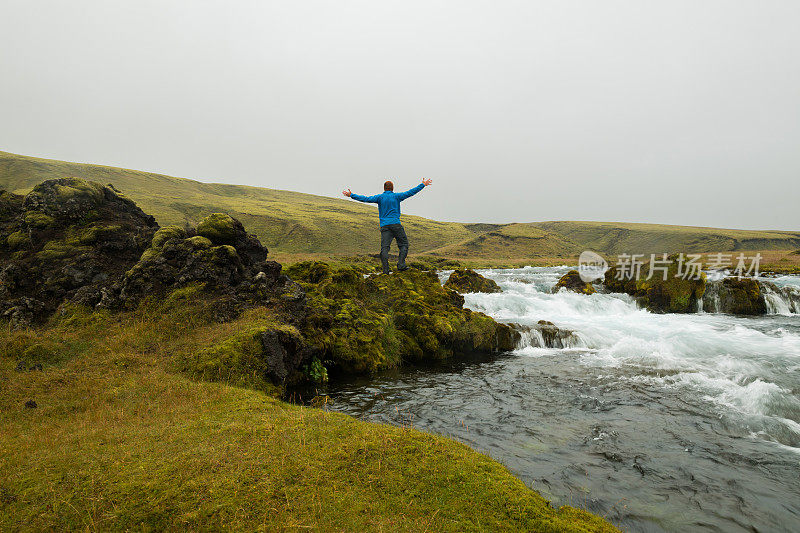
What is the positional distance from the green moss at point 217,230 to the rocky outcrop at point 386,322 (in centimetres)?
402

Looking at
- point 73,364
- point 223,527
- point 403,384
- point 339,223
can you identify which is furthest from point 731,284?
point 339,223

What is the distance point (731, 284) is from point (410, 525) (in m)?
34.5

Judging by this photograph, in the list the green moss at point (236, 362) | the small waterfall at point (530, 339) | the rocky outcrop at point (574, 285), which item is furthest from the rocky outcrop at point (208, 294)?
the rocky outcrop at point (574, 285)

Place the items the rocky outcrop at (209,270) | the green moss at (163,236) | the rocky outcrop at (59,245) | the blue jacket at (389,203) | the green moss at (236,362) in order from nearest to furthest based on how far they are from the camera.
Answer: the green moss at (236,362)
the rocky outcrop at (59,245)
the rocky outcrop at (209,270)
the green moss at (163,236)
the blue jacket at (389,203)

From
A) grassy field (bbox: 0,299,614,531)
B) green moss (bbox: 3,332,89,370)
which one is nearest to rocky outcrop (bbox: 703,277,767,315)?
grassy field (bbox: 0,299,614,531)

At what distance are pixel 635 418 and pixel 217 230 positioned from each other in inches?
588

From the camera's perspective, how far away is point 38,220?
13805 mm

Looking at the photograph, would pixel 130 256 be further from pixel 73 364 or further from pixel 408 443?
pixel 408 443

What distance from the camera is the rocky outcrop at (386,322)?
1330cm

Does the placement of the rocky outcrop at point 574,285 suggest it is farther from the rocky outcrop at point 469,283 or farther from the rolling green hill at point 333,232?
the rolling green hill at point 333,232

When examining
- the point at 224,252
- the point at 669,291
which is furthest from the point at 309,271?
the point at 669,291

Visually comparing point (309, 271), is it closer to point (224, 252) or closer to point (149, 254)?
point (224, 252)

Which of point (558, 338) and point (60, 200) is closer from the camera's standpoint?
point (60, 200)

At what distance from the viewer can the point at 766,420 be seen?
369 inches
